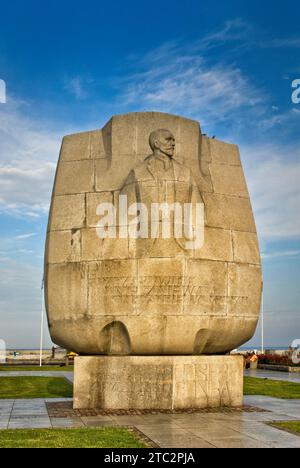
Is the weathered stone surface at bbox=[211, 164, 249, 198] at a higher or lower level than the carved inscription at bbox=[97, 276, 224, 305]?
higher

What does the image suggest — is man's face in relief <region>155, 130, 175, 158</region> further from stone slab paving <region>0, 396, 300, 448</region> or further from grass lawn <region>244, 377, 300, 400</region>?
grass lawn <region>244, 377, 300, 400</region>

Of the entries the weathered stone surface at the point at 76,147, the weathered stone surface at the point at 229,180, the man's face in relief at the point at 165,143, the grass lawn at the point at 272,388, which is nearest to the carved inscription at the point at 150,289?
the weathered stone surface at the point at 229,180

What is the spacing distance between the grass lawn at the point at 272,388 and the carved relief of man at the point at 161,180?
6.73 meters

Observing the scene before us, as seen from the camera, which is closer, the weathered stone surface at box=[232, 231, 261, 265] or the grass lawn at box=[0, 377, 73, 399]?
the weathered stone surface at box=[232, 231, 261, 265]

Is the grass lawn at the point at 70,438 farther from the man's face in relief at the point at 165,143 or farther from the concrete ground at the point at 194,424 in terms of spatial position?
the man's face in relief at the point at 165,143

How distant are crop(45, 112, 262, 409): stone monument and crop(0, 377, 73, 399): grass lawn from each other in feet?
13.4

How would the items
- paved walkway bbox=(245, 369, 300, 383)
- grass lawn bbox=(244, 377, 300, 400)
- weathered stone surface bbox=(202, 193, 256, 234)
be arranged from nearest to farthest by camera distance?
weathered stone surface bbox=(202, 193, 256, 234), grass lawn bbox=(244, 377, 300, 400), paved walkway bbox=(245, 369, 300, 383)

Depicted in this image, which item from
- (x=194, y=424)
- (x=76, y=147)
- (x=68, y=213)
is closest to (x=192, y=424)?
(x=194, y=424)

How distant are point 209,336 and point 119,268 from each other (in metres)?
2.49

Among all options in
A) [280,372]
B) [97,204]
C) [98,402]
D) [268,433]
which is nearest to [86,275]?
[97,204]

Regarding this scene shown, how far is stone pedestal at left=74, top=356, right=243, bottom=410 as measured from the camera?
12352 millimetres

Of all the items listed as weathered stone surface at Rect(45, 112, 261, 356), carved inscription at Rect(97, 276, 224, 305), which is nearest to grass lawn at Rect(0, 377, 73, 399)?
weathered stone surface at Rect(45, 112, 261, 356)

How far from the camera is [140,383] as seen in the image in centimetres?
1237
